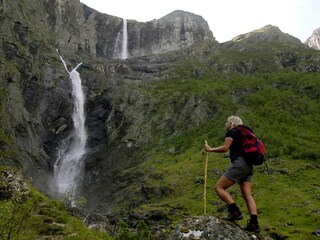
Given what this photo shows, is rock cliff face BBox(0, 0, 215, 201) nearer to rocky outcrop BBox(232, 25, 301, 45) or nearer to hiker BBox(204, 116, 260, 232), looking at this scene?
rocky outcrop BBox(232, 25, 301, 45)

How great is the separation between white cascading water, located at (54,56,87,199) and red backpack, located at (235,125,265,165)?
7130 cm

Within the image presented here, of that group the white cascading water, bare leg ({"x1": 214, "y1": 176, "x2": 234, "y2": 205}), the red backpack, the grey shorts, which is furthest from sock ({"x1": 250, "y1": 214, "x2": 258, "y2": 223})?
the white cascading water

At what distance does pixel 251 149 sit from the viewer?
13.4 metres

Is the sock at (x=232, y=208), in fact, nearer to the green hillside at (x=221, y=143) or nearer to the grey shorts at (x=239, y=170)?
the grey shorts at (x=239, y=170)

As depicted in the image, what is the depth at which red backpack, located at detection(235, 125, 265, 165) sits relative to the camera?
13375 mm

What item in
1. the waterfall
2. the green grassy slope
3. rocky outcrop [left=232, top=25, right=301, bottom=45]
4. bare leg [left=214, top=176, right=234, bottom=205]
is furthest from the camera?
rocky outcrop [left=232, top=25, right=301, bottom=45]

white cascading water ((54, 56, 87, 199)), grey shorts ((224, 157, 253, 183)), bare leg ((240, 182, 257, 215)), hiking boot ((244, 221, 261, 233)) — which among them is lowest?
white cascading water ((54, 56, 87, 199))

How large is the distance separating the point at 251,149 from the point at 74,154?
283ft

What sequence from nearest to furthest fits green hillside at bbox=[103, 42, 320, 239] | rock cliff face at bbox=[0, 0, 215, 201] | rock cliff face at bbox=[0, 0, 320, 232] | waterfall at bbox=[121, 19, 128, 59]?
green hillside at bbox=[103, 42, 320, 239], rock cliff face at bbox=[0, 0, 320, 232], rock cliff face at bbox=[0, 0, 215, 201], waterfall at bbox=[121, 19, 128, 59]

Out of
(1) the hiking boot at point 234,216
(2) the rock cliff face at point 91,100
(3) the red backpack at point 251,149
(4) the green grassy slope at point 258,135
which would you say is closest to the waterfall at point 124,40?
(2) the rock cliff face at point 91,100

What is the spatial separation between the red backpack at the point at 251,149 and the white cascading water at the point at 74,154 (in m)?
71.3

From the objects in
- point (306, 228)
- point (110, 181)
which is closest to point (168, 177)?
point (110, 181)

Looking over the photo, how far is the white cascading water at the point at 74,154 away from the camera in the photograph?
290 feet

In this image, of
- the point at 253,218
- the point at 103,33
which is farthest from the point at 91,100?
the point at 253,218
